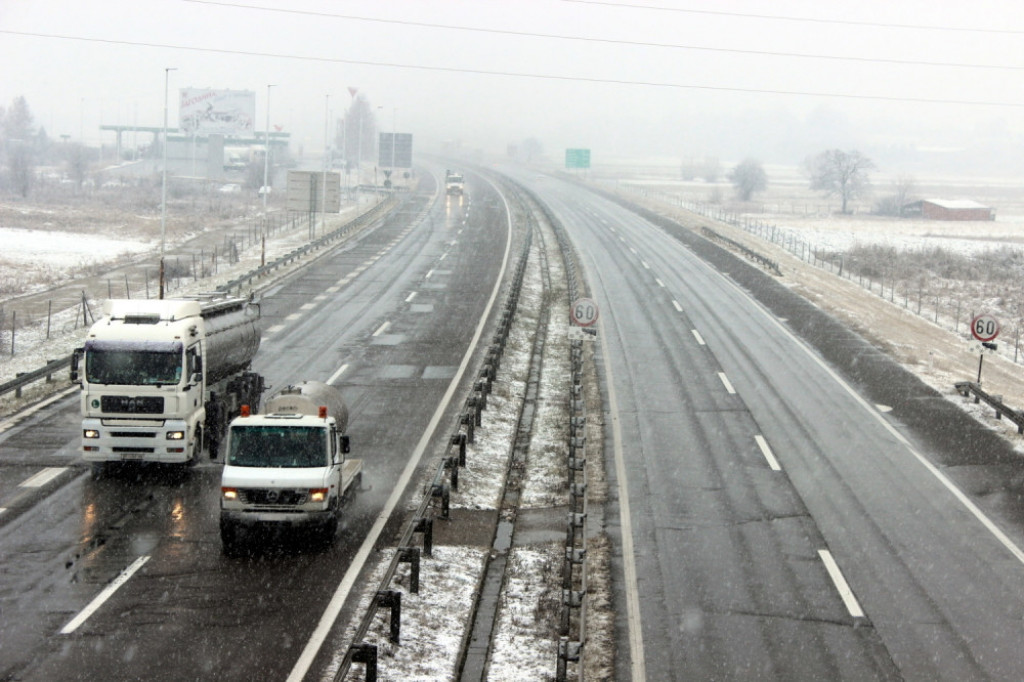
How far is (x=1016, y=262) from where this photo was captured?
69.1 meters

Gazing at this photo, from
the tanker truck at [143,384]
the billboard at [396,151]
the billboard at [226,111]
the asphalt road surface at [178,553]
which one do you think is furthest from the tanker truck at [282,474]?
the billboard at [226,111]

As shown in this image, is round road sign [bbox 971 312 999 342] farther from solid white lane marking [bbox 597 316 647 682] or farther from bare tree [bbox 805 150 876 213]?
bare tree [bbox 805 150 876 213]

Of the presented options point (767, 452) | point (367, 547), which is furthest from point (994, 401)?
point (367, 547)

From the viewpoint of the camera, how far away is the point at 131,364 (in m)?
19.8

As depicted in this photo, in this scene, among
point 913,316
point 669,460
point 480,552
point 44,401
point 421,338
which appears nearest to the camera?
point 480,552

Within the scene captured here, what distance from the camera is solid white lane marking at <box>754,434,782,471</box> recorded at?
22.3 metres

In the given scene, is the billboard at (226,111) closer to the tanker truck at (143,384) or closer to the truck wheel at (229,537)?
the tanker truck at (143,384)

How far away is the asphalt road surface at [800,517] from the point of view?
13672mm

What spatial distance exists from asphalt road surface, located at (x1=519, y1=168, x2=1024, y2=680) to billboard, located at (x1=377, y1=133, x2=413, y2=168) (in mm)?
86507

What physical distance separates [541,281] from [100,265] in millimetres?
23701

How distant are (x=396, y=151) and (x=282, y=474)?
108666 mm

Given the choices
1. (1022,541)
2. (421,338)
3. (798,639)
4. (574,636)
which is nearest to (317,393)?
(574,636)

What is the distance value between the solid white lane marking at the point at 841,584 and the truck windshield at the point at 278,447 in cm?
787

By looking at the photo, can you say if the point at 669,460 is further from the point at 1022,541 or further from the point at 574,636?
the point at 574,636
